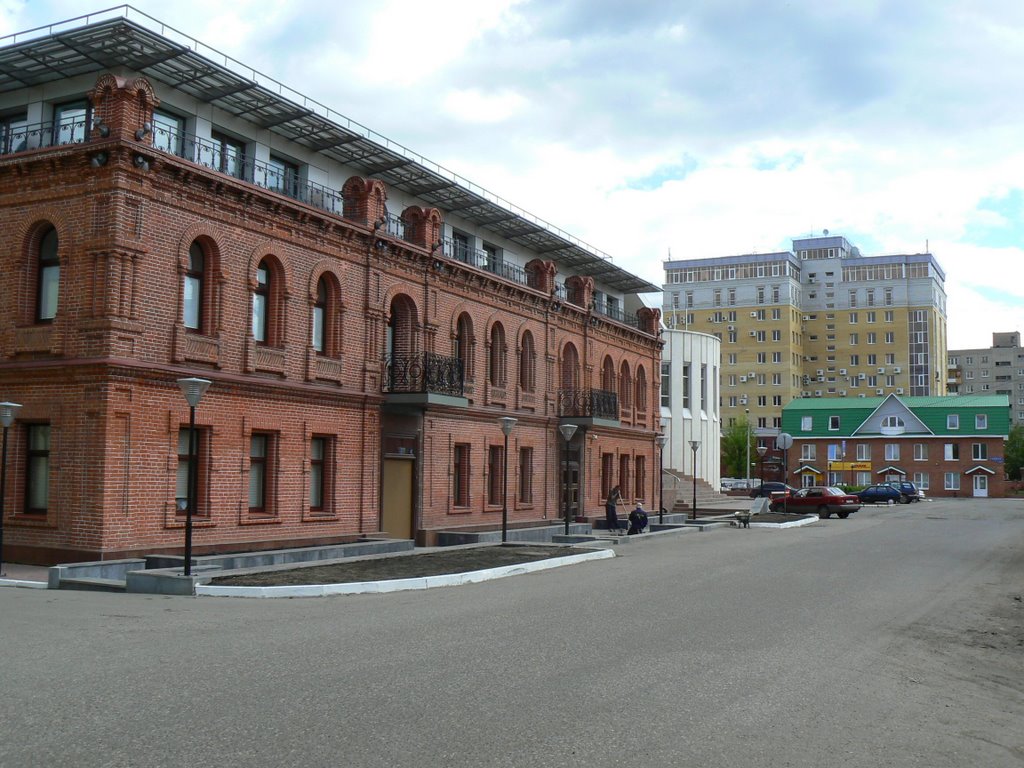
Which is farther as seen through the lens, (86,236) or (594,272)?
(594,272)

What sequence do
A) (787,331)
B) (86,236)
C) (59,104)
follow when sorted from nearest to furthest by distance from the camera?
(86,236)
(59,104)
(787,331)

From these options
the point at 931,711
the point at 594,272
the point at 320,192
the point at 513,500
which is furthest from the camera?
the point at 594,272

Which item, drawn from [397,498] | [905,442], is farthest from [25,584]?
[905,442]

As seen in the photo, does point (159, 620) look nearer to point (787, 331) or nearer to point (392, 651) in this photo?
point (392, 651)

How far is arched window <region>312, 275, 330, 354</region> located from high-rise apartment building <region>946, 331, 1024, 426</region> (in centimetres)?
15234

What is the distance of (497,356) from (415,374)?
5.87 meters

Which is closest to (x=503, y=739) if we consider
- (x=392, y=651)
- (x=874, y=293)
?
(x=392, y=651)

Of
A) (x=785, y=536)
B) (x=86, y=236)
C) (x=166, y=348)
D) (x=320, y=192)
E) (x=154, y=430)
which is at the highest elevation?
(x=320, y=192)

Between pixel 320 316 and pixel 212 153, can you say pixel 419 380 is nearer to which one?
pixel 320 316

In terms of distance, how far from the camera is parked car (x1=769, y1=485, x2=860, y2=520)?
4806 centimetres

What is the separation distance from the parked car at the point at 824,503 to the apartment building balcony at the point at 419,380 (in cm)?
2772

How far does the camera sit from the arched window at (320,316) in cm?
2367

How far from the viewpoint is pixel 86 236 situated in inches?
729

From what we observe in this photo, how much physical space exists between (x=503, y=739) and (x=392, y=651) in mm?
3560
